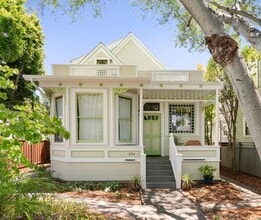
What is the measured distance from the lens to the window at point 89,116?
1334cm

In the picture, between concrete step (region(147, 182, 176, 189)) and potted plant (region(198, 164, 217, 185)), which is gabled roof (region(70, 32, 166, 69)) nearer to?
potted plant (region(198, 164, 217, 185))

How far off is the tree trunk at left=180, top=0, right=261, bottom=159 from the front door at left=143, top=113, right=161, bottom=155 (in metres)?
12.5

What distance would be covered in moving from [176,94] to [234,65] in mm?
12048

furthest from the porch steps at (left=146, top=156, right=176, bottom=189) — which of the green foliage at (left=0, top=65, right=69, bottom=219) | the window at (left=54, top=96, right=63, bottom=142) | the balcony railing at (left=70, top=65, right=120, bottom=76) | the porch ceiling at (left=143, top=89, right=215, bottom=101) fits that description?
the green foliage at (left=0, top=65, right=69, bottom=219)

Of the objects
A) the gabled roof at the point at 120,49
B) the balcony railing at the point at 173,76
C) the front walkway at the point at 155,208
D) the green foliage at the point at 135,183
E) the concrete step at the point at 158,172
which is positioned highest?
the gabled roof at the point at 120,49

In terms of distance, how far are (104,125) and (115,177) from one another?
7.05 feet

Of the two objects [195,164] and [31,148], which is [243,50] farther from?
[31,148]

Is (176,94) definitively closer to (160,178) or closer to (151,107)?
(151,107)

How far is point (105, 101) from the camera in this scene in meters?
13.2

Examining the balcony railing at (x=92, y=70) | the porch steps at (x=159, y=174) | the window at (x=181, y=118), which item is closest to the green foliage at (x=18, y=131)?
the porch steps at (x=159, y=174)

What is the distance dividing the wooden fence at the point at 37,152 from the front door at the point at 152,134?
657cm

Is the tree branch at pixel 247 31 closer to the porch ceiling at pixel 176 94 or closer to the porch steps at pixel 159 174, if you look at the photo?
the porch steps at pixel 159 174

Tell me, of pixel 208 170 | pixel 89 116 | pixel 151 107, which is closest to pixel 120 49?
pixel 151 107

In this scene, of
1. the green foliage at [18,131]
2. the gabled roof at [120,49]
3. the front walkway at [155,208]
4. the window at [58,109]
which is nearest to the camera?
the green foliage at [18,131]
